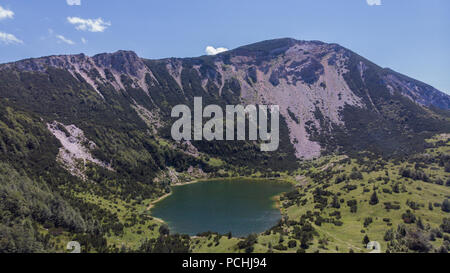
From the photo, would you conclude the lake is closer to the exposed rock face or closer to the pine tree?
the pine tree

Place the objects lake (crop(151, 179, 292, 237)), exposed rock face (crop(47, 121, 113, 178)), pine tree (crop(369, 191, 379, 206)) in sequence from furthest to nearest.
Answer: exposed rock face (crop(47, 121, 113, 178)), pine tree (crop(369, 191, 379, 206)), lake (crop(151, 179, 292, 237))

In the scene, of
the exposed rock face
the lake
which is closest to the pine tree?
the lake

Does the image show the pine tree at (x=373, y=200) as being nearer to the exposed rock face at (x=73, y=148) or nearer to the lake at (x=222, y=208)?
the lake at (x=222, y=208)

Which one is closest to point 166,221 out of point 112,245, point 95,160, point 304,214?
point 112,245

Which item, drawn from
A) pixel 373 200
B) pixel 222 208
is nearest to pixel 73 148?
pixel 222 208

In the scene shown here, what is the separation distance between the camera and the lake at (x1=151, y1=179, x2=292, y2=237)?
3720 inches

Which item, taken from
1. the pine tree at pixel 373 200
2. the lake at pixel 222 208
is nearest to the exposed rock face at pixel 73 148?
the lake at pixel 222 208

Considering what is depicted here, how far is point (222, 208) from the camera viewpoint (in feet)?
384

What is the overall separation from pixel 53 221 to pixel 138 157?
339 ft

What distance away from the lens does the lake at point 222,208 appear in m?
94.5

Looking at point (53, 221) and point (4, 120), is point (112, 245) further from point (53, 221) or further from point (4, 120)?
point (4, 120)

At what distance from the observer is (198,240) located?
257 feet

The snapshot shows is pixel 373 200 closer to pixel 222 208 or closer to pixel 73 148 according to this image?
pixel 222 208
